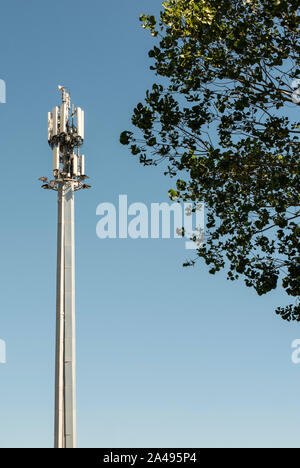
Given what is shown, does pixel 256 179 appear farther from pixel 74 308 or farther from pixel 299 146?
pixel 74 308

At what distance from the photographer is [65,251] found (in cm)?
4934

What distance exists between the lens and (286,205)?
19344 millimetres

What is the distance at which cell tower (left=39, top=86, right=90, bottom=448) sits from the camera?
46250mm

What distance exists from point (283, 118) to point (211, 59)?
271 centimetres

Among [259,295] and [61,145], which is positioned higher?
[61,145]

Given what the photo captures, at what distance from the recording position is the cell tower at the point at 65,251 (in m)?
46.2
